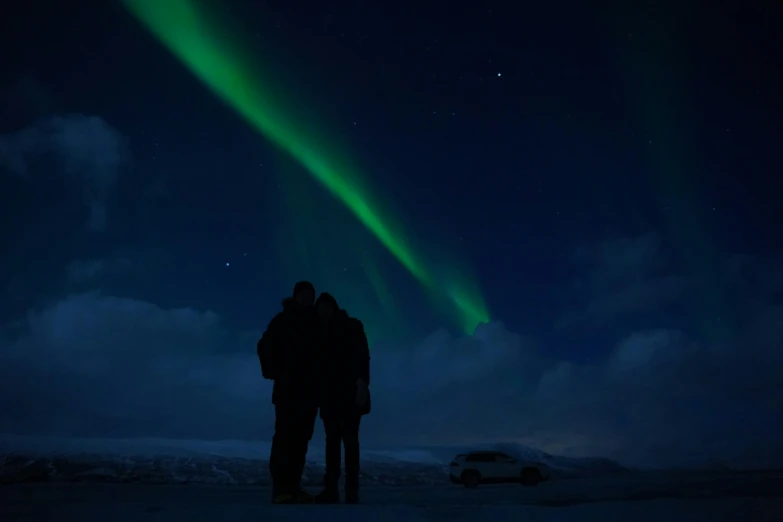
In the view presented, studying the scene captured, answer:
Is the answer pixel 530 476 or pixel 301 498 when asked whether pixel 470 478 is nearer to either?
pixel 530 476

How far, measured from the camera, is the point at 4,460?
2003cm

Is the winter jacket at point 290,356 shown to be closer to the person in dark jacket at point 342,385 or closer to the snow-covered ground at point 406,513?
the person in dark jacket at point 342,385

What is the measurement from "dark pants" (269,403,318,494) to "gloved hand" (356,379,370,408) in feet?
1.62

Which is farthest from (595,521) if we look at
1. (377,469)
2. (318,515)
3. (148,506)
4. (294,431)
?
(377,469)

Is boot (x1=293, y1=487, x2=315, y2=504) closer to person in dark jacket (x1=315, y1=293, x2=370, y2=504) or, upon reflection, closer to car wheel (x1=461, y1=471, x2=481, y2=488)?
person in dark jacket (x1=315, y1=293, x2=370, y2=504)

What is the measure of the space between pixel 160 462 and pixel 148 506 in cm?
1833

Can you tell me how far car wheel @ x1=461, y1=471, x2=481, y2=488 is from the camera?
76.8ft

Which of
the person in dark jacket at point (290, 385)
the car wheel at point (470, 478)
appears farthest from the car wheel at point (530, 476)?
the person in dark jacket at point (290, 385)

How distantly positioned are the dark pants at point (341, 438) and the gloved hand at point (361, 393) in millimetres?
154

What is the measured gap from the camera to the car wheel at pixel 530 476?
949 inches

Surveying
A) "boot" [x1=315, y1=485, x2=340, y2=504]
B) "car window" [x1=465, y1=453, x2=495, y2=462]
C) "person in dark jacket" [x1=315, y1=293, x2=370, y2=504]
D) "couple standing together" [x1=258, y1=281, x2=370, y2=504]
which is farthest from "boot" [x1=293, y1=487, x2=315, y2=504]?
"car window" [x1=465, y1=453, x2=495, y2=462]

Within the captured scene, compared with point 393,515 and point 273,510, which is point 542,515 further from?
point 273,510

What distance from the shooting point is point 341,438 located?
664cm

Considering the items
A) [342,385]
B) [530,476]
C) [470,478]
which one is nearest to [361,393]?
[342,385]
